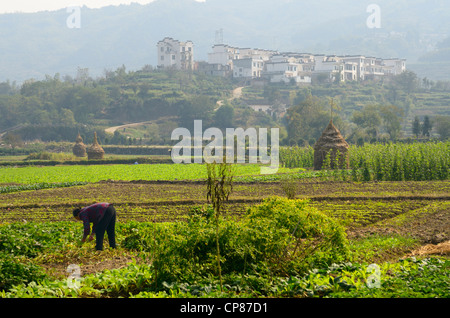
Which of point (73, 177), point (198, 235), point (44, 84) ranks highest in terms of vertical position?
point (44, 84)

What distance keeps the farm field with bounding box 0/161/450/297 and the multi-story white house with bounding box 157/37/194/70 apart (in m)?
93.6

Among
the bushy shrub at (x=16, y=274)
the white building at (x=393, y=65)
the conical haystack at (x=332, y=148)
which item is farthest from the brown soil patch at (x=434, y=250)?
the white building at (x=393, y=65)

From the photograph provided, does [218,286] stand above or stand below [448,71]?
below

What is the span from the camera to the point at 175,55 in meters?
122

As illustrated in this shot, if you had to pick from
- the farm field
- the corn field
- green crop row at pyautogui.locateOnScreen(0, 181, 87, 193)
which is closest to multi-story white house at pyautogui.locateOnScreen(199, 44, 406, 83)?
the corn field

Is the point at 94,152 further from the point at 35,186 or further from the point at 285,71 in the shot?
the point at 285,71

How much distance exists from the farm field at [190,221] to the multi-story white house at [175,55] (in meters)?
93.6

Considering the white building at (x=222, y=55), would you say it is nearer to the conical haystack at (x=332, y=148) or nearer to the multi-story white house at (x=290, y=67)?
the multi-story white house at (x=290, y=67)

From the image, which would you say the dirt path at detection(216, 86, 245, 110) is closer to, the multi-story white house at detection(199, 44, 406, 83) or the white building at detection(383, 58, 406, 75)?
the multi-story white house at detection(199, 44, 406, 83)

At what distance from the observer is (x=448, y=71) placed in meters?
198

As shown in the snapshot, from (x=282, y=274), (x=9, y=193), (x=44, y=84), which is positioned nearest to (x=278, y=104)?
(x=44, y=84)

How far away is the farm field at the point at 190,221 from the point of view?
7293 mm
